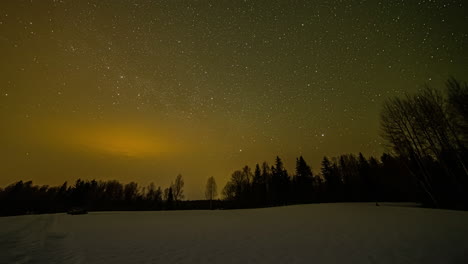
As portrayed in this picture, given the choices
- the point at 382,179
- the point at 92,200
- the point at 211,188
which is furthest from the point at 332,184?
the point at 92,200

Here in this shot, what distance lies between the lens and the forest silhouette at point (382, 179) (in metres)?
16.6

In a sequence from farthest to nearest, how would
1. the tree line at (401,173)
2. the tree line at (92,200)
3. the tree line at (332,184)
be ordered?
1. the tree line at (92,200)
2. the tree line at (332,184)
3. the tree line at (401,173)

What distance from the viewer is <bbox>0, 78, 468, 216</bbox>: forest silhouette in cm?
1659

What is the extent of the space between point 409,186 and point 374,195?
8.56 metres

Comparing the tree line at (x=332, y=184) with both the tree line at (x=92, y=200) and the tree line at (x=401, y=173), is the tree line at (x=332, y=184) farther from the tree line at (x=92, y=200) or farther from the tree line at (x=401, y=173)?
the tree line at (x=92, y=200)

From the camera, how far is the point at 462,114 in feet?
46.4

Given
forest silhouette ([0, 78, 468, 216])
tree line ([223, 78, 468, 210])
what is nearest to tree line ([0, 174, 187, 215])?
forest silhouette ([0, 78, 468, 216])

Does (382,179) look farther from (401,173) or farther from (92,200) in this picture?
(92,200)

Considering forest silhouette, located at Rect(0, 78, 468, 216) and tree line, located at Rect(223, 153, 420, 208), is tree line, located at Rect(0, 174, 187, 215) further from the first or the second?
tree line, located at Rect(223, 153, 420, 208)

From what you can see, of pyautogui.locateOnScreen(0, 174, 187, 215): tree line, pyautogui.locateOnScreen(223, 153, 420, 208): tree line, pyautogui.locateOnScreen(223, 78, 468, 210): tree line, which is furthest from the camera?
pyautogui.locateOnScreen(0, 174, 187, 215): tree line

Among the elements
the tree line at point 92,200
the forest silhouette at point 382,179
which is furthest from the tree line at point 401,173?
the tree line at point 92,200

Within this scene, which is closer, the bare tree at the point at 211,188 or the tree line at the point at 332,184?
the tree line at the point at 332,184

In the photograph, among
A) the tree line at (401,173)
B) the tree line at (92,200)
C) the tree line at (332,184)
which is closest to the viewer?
the tree line at (401,173)

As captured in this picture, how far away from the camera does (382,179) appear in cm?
4047
